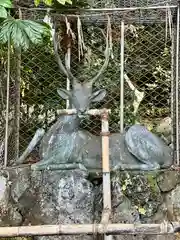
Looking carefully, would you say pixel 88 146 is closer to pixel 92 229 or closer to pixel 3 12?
pixel 3 12

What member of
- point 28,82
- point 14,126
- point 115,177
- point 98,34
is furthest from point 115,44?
point 115,177

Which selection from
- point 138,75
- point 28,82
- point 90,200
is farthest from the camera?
point 138,75

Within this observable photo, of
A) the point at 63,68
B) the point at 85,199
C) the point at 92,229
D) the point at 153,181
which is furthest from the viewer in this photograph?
the point at 63,68

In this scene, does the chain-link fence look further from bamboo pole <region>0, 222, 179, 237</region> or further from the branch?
bamboo pole <region>0, 222, 179, 237</region>

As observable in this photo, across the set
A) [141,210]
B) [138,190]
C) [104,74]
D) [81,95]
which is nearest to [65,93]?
[81,95]

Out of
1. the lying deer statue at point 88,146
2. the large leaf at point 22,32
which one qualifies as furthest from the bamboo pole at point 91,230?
Answer: the large leaf at point 22,32

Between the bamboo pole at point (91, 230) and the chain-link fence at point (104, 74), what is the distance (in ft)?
5.38

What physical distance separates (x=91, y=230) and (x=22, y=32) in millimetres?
1541

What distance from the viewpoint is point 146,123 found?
4.79 m

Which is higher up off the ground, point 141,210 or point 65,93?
point 65,93

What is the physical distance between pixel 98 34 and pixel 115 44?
19 centimetres

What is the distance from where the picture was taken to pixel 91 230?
8.17ft

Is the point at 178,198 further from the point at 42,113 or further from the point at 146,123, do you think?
the point at 42,113

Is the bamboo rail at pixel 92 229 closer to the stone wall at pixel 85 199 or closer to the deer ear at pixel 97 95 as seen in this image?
the stone wall at pixel 85 199
